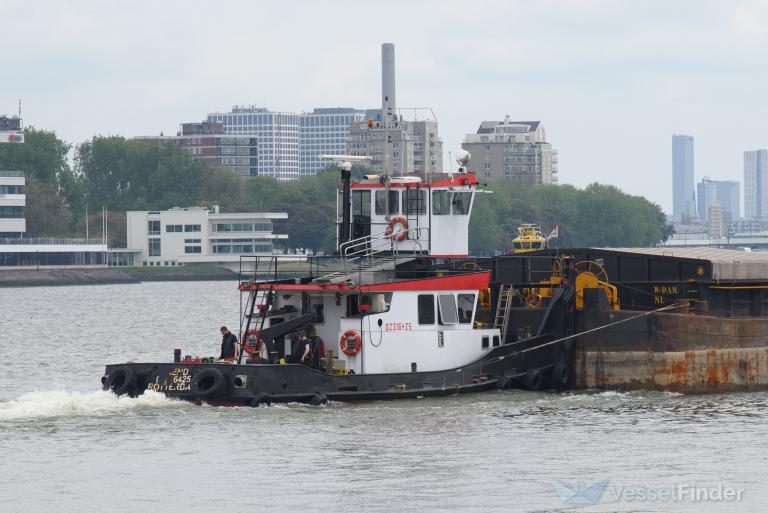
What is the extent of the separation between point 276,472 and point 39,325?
50375mm

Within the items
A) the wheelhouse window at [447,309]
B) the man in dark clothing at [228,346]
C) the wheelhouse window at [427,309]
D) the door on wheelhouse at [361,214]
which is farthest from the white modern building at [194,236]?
the man in dark clothing at [228,346]

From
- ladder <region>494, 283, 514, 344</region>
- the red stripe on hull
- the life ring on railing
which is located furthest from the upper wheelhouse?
the red stripe on hull

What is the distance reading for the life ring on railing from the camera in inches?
1451

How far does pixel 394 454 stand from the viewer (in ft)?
92.3

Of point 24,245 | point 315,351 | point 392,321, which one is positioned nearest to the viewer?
point 315,351

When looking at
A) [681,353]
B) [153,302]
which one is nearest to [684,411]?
[681,353]

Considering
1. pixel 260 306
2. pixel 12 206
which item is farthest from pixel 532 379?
pixel 12 206

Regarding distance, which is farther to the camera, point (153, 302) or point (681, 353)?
point (153, 302)

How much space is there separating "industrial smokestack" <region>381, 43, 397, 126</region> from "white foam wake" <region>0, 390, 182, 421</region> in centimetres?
1012

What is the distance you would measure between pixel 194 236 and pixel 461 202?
13741cm

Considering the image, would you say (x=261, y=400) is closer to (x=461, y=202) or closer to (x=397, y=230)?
(x=397, y=230)

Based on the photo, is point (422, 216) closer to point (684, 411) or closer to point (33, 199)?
point (684, 411)

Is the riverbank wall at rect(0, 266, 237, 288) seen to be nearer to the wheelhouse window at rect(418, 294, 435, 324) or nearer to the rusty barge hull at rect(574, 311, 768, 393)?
the wheelhouse window at rect(418, 294, 435, 324)

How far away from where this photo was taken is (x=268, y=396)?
32.0 metres
